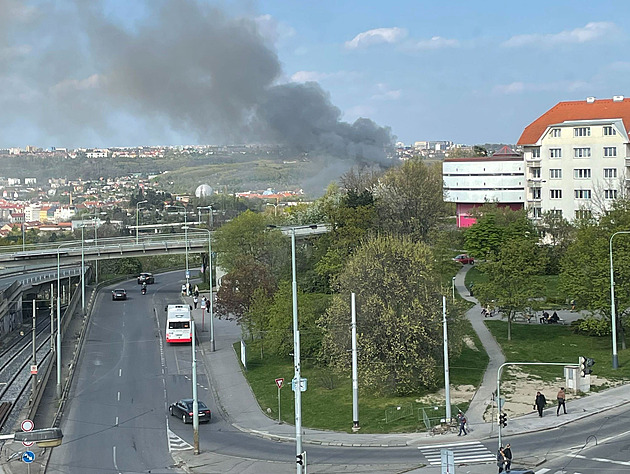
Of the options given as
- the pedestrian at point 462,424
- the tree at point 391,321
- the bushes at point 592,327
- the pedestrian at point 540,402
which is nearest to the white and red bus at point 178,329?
the tree at point 391,321

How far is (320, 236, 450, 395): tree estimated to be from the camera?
142ft

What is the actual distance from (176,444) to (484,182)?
9212 centimetres

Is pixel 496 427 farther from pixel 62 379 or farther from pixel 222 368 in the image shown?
pixel 62 379

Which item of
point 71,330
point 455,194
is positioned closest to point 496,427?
point 71,330

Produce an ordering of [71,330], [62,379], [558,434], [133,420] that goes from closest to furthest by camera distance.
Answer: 1. [558,434]
2. [133,420]
3. [62,379]
4. [71,330]

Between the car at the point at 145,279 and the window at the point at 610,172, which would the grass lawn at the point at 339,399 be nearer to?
the car at the point at 145,279

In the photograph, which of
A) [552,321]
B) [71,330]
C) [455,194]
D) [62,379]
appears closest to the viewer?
[62,379]

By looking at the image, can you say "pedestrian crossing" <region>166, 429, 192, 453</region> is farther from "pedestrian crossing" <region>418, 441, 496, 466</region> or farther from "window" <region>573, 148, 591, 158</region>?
"window" <region>573, 148, 591, 158</region>

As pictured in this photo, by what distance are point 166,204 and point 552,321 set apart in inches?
5810

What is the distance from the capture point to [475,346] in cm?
5509

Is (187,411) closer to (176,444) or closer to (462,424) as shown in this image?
(176,444)

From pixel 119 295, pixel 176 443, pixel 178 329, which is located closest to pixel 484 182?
pixel 119 295

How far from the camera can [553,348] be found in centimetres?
5391

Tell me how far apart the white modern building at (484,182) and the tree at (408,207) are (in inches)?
907
